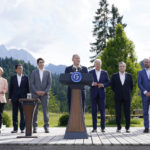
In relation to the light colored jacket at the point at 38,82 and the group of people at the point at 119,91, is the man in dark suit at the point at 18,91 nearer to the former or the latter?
the light colored jacket at the point at 38,82

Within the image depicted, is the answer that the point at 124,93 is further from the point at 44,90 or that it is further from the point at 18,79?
the point at 18,79

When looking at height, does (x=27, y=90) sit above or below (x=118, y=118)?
above

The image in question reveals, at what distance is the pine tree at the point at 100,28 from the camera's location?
3425 cm

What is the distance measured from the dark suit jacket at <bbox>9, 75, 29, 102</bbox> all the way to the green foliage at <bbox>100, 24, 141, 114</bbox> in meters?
11.0

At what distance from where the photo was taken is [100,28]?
34906mm

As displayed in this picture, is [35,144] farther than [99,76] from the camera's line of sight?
No

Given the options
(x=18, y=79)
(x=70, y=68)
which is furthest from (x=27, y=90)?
(x=70, y=68)

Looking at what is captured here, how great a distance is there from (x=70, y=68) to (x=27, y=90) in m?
1.63

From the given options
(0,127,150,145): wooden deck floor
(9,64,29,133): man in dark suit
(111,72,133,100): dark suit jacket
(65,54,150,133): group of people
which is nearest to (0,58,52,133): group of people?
(9,64,29,133): man in dark suit

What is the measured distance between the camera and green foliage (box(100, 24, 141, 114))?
1884 cm

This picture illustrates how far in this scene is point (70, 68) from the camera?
7637 millimetres

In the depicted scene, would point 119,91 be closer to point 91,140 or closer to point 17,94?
point 91,140

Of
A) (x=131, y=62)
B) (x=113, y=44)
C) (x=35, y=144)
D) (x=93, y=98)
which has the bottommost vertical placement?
(x=35, y=144)

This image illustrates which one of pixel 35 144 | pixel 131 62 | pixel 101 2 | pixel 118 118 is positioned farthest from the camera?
pixel 101 2
